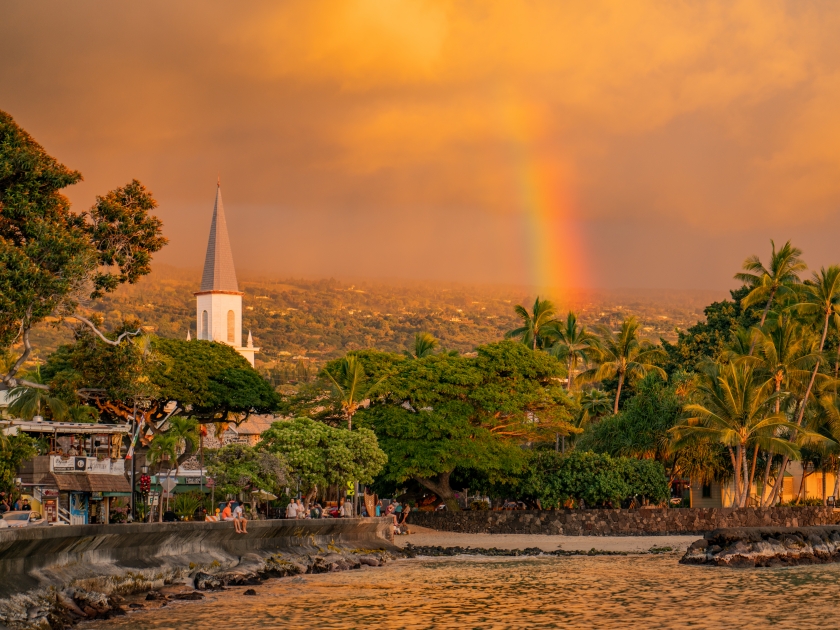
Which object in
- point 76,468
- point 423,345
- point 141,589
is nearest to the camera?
point 141,589

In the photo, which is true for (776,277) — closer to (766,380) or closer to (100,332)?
(766,380)

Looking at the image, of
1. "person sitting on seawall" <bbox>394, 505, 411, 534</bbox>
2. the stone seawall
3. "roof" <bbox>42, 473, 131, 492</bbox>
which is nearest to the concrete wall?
"roof" <bbox>42, 473, 131, 492</bbox>

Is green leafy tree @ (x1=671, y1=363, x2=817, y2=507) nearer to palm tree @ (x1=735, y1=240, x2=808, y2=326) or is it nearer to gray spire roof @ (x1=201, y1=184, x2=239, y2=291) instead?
palm tree @ (x1=735, y1=240, x2=808, y2=326)

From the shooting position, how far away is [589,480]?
176ft

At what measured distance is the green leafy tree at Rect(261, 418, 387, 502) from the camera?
157ft

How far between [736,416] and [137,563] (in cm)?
3385

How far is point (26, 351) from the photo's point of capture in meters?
30.0

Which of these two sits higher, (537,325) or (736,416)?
(537,325)

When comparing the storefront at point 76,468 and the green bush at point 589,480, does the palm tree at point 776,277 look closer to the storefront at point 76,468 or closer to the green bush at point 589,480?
the green bush at point 589,480

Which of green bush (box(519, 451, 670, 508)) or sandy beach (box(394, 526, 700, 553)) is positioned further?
green bush (box(519, 451, 670, 508))

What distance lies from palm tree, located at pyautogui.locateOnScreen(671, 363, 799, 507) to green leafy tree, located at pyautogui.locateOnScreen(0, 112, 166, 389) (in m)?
28.9

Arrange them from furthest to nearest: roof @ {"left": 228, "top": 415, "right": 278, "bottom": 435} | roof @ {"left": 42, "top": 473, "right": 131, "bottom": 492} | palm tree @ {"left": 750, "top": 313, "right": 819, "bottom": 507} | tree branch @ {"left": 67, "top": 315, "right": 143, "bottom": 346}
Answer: roof @ {"left": 228, "top": 415, "right": 278, "bottom": 435} < palm tree @ {"left": 750, "top": 313, "right": 819, "bottom": 507} < roof @ {"left": 42, "top": 473, "right": 131, "bottom": 492} < tree branch @ {"left": 67, "top": 315, "right": 143, "bottom": 346}

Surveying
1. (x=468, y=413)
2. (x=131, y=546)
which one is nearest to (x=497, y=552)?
(x=468, y=413)

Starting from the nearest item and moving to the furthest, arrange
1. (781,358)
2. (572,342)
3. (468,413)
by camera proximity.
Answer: (468,413) < (781,358) < (572,342)
